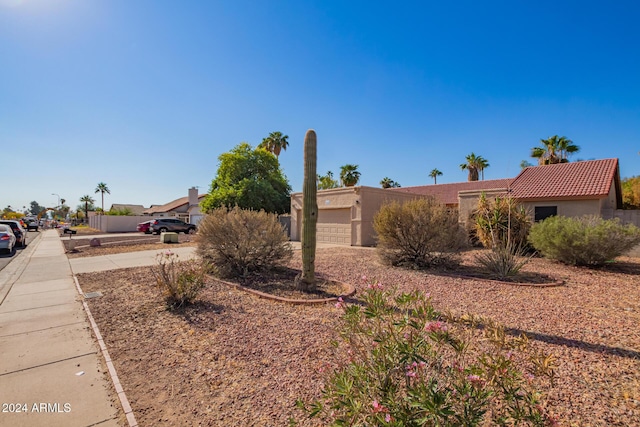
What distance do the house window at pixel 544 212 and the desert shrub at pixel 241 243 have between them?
13652 mm

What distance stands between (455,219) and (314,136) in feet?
18.2

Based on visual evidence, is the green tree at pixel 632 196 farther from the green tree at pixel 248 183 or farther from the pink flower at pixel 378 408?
the pink flower at pixel 378 408

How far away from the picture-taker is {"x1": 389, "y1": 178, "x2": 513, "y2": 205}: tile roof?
73.8ft

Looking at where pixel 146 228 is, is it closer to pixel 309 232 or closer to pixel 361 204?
pixel 361 204

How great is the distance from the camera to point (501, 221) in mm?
13961

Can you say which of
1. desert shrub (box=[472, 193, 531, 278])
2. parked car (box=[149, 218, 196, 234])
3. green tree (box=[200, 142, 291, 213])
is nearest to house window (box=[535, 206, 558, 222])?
desert shrub (box=[472, 193, 531, 278])

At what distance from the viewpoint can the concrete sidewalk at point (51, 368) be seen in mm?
2816

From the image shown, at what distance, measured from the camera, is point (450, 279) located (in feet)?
26.6

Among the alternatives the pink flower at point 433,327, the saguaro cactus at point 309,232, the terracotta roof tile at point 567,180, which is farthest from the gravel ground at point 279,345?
the terracotta roof tile at point 567,180

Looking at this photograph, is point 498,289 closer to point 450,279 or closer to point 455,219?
point 450,279

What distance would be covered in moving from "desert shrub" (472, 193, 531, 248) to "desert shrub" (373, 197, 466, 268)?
3.98 m

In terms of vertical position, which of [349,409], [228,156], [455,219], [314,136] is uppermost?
[228,156]

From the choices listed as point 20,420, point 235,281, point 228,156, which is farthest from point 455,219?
point 228,156

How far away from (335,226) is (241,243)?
37.1 feet
